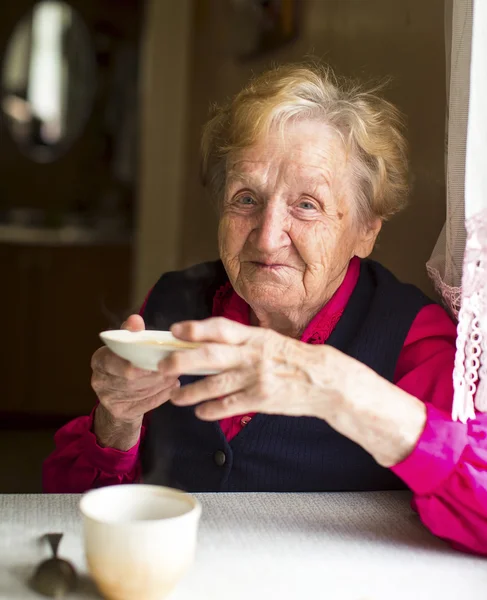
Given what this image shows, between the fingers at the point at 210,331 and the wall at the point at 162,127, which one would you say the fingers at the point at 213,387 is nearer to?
the fingers at the point at 210,331

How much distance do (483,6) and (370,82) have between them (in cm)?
45

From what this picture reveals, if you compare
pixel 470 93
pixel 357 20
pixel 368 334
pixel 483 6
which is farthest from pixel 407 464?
pixel 357 20

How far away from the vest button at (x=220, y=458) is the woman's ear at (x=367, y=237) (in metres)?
0.41

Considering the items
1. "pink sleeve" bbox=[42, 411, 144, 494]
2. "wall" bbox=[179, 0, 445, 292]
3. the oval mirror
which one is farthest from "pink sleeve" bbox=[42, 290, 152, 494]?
the oval mirror

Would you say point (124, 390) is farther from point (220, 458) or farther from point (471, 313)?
point (471, 313)

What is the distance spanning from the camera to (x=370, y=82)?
1.47 m

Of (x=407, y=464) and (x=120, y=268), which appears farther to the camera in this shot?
(x=120, y=268)

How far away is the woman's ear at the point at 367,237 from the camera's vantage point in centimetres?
137

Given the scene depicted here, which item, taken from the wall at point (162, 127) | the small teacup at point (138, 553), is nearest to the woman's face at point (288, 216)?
the small teacup at point (138, 553)

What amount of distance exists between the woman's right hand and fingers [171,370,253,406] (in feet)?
0.49

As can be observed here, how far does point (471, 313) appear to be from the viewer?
1.03 m

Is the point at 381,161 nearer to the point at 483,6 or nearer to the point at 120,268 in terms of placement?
the point at 483,6

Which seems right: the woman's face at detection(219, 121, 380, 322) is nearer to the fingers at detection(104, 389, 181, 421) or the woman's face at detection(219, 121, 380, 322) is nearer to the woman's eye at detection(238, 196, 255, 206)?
Result: the woman's eye at detection(238, 196, 255, 206)

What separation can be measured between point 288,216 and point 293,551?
0.53 meters
